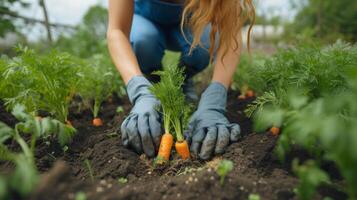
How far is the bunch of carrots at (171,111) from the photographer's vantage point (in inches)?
88.8

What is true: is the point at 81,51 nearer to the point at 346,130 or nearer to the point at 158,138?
the point at 158,138

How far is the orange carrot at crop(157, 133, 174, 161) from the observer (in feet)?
7.27

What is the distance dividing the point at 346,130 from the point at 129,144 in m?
1.50

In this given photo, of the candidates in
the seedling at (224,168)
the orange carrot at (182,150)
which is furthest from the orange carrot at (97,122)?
the seedling at (224,168)

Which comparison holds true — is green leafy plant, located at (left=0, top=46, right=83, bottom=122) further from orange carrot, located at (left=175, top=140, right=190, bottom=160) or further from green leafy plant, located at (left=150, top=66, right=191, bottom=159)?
orange carrot, located at (left=175, top=140, right=190, bottom=160)

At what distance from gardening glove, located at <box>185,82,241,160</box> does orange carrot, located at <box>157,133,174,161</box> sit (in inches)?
6.2

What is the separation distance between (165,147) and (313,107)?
110 centimetres

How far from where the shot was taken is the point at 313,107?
1345mm

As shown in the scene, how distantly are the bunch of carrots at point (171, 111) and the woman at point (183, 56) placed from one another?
0.08 meters

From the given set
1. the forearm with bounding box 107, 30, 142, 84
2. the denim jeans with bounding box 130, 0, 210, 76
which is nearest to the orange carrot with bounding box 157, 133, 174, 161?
the forearm with bounding box 107, 30, 142, 84

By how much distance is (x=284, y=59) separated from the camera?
9.18ft

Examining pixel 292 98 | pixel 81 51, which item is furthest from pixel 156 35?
pixel 81 51

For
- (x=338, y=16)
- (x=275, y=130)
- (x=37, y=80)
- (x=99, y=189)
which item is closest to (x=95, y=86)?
(x=37, y=80)

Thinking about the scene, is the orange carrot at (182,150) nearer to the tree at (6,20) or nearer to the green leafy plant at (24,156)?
the green leafy plant at (24,156)
